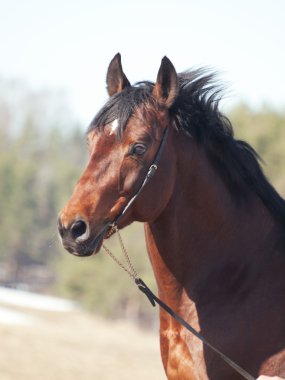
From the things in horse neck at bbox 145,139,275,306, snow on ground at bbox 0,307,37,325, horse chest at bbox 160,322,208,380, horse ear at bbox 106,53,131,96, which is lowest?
snow on ground at bbox 0,307,37,325

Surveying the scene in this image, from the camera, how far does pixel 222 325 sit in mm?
5758

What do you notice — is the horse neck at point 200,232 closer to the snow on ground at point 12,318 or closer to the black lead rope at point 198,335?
the black lead rope at point 198,335

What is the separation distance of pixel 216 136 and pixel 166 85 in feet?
1.65

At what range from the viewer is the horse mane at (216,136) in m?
6.08

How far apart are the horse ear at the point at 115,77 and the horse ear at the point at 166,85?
293 millimetres

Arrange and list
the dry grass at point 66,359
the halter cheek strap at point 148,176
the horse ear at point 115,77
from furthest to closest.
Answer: the dry grass at point 66,359
the horse ear at point 115,77
the halter cheek strap at point 148,176

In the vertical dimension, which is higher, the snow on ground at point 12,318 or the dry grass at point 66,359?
the dry grass at point 66,359

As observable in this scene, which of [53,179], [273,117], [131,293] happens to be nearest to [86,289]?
[131,293]

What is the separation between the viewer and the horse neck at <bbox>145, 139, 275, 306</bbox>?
5.99m

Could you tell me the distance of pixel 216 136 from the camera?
20.5ft

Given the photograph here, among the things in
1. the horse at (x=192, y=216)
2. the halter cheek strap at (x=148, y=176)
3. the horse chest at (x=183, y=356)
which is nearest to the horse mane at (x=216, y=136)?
the horse at (x=192, y=216)

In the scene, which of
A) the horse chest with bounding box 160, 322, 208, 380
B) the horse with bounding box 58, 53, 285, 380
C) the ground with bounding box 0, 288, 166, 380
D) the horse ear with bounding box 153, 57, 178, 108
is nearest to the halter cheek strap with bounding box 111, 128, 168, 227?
the horse with bounding box 58, 53, 285, 380

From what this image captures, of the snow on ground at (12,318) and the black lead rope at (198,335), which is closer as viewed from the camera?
the black lead rope at (198,335)

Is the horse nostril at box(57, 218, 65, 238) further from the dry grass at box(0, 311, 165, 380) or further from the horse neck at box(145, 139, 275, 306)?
the dry grass at box(0, 311, 165, 380)
